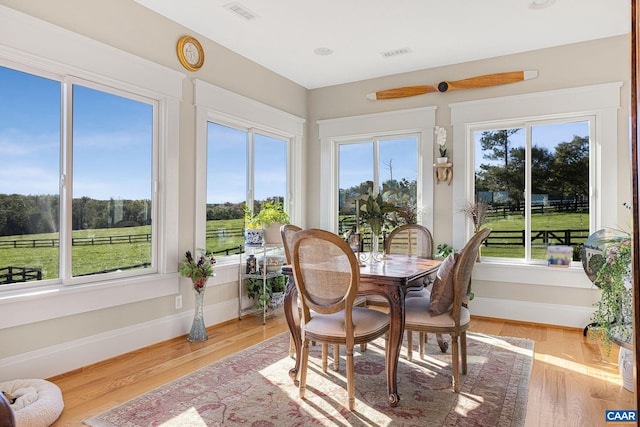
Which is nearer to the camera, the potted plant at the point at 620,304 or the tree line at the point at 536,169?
the potted plant at the point at 620,304

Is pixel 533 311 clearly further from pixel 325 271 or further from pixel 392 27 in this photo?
pixel 392 27

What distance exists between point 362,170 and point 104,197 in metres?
3.11

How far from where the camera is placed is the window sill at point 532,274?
4.04 meters

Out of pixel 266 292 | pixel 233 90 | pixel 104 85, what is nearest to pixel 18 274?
pixel 104 85

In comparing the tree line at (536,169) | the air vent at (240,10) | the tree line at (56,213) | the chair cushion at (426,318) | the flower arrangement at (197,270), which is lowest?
the chair cushion at (426,318)

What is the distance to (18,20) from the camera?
260 cm

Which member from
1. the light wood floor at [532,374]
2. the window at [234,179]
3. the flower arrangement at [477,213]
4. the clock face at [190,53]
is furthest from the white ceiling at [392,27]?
the light wood floor at [532,374]

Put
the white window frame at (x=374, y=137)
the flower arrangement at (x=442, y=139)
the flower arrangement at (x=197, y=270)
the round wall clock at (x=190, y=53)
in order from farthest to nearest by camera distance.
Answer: the white window frame at (x=374, y=137), the flower arrangement at (x=442, y=139), the round wall clock at (x=190, y=53), the flower arrangement at (x=197, y=270)

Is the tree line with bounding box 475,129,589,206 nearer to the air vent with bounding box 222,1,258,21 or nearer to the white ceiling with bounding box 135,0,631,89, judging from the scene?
the white ceiling with bounding box 135,0,631,89

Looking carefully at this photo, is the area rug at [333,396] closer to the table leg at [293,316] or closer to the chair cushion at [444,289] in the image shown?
the table leg at [293,316]

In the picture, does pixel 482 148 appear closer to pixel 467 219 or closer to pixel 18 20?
pixel 467 219

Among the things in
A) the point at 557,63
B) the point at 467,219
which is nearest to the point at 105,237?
the point at 467,219

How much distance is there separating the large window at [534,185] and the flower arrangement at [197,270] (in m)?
2.99

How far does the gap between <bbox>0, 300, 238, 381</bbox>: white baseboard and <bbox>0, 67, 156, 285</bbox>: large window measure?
0.48 m
